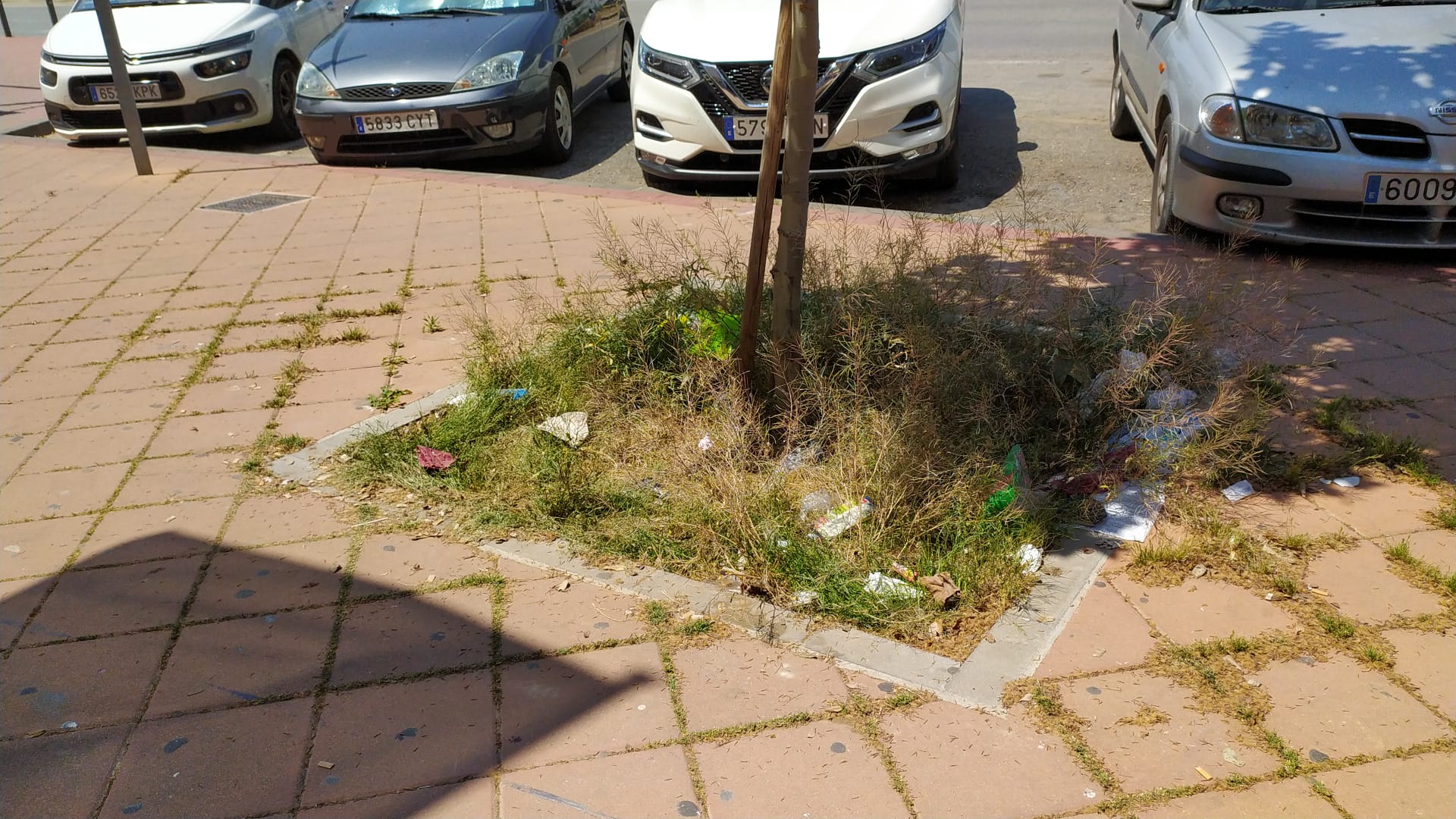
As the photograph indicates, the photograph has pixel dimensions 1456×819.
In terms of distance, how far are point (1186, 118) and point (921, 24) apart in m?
1.96

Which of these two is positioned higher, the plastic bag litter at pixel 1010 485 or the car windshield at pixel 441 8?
the car windshield at pixel 441 8

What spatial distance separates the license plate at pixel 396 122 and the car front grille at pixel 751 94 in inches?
93.0

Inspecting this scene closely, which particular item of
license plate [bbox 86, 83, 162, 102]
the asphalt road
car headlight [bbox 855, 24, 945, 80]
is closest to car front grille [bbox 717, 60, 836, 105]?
car headlight [bbox 855, 24, 945, 80]

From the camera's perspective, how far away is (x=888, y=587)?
10.7ft

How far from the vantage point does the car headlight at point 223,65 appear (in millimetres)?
10000

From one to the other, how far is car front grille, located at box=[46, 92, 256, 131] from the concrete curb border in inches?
325

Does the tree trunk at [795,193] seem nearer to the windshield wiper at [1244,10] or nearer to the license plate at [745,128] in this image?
the license plate at [745,128]

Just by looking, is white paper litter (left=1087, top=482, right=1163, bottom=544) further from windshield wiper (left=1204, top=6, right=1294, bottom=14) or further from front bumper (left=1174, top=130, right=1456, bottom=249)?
windshield wiper (left=1204, top=6, right=1294, bottom=14)

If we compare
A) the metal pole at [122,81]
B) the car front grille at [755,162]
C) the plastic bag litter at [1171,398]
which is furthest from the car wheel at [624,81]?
the plastic bag litter at [1171,398]

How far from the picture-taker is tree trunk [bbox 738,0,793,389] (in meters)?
3.72

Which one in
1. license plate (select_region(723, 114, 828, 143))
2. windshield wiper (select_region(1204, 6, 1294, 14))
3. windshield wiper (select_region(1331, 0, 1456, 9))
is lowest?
Answer: license plate (select_region(723, 114, 828, 143))

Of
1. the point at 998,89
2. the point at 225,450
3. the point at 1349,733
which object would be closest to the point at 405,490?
the point at 225,450

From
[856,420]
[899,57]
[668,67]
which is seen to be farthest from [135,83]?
[856,420]

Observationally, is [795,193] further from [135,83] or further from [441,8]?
[135,83]
